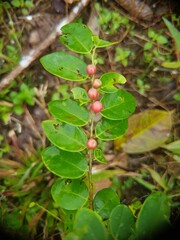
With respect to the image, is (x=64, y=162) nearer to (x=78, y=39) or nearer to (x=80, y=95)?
(x=80, y=95)

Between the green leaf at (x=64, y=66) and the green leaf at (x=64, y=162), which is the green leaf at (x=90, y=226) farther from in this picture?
the green leaf at (x=64, y=66)

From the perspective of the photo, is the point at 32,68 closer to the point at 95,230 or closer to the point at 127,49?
the point at 127,49

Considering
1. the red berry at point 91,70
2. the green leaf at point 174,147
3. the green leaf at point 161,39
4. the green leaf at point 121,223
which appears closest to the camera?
the green leaf at point 121,223

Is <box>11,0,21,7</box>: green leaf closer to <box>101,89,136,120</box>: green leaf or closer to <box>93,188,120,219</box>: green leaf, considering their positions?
Result: <box>101,89,136,120</box>: green leaf

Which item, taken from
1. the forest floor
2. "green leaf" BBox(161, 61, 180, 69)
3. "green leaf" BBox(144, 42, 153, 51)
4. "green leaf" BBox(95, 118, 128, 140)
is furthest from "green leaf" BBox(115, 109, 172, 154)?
"green leaf" BBox(95, 118, 128, 140)

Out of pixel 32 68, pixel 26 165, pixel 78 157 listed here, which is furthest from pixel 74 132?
pixel 32 68

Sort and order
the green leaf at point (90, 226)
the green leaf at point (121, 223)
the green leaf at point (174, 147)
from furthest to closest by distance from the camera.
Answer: the green leaf at point (174, 147) → the green leaf at point (121, 223) → the green leaf at point (90, 226)

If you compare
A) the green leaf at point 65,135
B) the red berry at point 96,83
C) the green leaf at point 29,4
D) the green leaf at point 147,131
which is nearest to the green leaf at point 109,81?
the red berry at point 96,83
